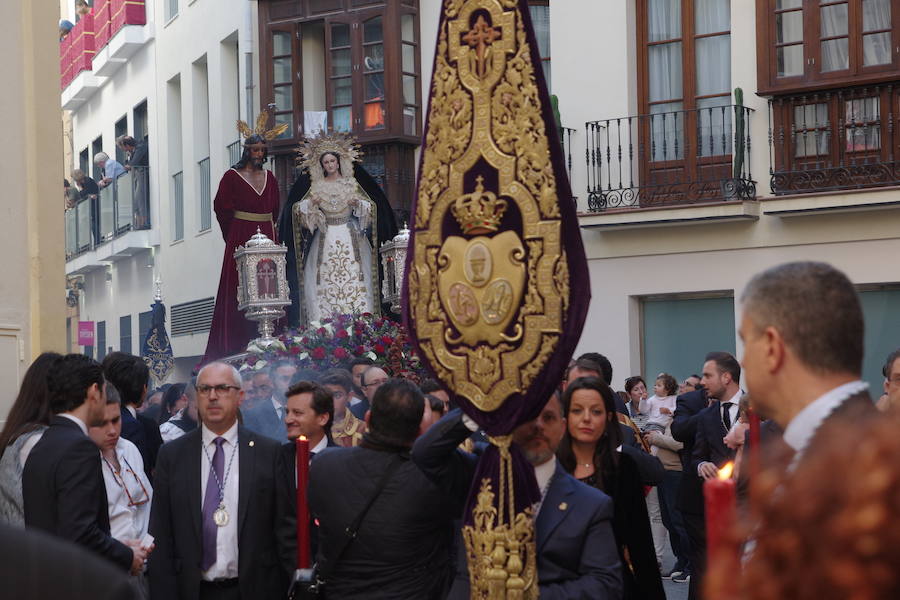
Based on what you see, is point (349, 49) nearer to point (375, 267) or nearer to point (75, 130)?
point (375, 267)

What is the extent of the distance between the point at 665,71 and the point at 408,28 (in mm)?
4471

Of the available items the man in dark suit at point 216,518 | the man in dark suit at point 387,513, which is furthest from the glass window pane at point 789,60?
the man in dark suit at point 387,513

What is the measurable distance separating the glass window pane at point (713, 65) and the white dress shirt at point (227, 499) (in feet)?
40.2

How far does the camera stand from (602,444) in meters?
5.52

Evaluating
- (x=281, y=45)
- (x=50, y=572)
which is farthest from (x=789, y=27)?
(x=50, y=572)

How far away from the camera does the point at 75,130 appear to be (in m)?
32.1

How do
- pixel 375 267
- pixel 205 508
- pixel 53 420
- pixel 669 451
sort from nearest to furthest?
pixel 53 420
pixel 205 508
pixel 669 451
pixel 375 267

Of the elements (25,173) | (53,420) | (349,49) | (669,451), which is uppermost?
(349,49)

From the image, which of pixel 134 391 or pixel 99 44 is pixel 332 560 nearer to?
pixel 134 391

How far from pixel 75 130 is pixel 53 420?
2831cm

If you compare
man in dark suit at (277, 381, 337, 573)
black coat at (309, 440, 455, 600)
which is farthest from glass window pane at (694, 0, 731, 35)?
black coat at (309, 440, 455, 600)

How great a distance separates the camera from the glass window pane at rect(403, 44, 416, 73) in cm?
1998

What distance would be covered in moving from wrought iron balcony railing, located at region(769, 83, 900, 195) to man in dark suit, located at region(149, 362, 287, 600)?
11.1 m

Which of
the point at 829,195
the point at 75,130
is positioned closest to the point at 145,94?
the point at 75,130
